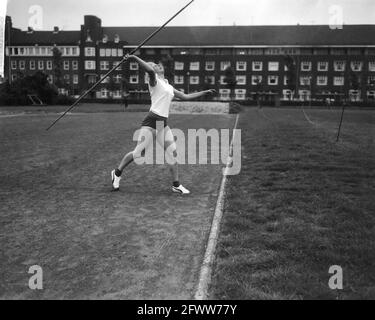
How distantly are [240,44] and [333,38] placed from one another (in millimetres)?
17562

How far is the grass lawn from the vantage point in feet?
11.1

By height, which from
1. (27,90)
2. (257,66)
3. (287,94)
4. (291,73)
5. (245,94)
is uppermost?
(257,66)

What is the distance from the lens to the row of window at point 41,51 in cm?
9550

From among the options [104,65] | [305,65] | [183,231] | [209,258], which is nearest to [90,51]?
[104,65]

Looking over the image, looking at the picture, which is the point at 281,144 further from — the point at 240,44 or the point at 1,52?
the point at 240,44

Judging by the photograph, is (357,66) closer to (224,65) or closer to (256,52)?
(256,52)

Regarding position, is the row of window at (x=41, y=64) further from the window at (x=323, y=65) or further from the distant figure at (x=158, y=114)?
the distant figure at (x=158, y=114)

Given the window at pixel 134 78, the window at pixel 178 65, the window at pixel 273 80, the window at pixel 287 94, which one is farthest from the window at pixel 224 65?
the window at pixel 134 78

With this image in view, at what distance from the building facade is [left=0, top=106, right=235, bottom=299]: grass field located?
70.8m

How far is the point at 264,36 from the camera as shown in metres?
87.6

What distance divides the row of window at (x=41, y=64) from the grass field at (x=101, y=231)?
9028 cm

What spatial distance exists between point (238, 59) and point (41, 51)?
42.7m

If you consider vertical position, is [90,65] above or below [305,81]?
above

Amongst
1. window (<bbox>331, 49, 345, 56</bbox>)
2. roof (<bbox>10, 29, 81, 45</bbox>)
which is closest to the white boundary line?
window (<bbox>331, 49, 345, 56</bbox>)
